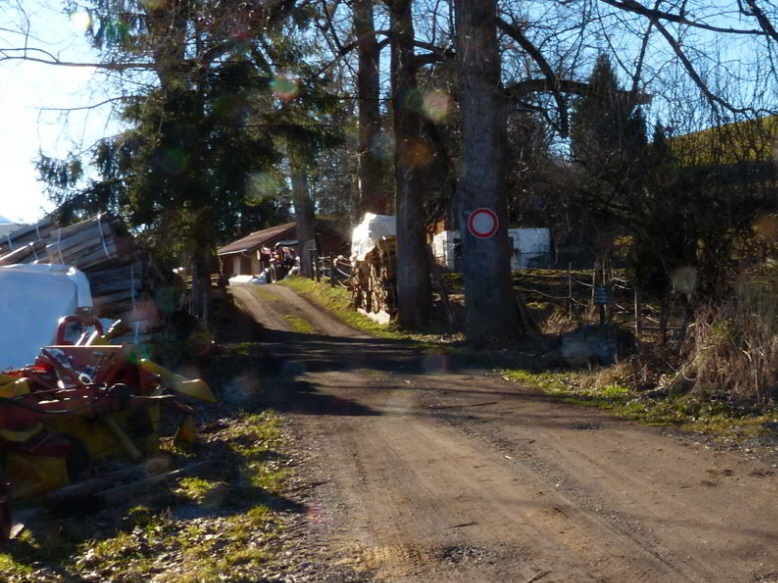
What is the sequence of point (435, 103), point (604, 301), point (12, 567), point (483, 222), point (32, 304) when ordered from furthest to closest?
point (435, 103), point (483, 222), point (604, 301), point (32, 304), point (12, 567)

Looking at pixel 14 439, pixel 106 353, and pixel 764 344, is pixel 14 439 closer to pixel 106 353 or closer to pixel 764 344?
pixel 106 353

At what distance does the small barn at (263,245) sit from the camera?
182 ft

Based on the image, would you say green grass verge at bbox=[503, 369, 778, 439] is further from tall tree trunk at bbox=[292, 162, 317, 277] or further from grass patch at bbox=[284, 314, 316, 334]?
tall tree trunk at bbox=[292, 162, 317, 277]

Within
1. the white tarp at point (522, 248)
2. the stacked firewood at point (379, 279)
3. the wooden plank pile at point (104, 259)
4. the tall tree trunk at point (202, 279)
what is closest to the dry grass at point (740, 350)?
the wooden plank pile at point (104, 259)

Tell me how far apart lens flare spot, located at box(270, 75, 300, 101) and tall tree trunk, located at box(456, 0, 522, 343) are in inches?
174

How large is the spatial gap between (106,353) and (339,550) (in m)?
3.70

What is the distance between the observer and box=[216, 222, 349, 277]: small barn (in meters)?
55.5

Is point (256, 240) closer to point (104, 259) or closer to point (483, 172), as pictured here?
point (104, 259)

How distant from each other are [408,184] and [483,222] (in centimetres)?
490

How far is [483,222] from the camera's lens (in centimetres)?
1628

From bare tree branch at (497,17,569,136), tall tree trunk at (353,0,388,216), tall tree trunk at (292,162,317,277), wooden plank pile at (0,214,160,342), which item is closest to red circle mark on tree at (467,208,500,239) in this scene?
bare tree branch at (497,17,569,136)

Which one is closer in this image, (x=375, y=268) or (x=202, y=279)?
(x=202, y=279)

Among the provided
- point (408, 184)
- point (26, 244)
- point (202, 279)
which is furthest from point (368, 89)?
point (26, 244)

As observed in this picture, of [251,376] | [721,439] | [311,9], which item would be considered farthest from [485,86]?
[721,439]
